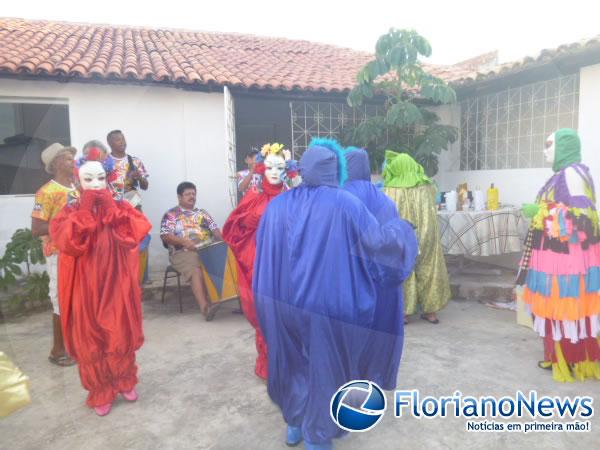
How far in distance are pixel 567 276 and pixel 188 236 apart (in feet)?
12.6

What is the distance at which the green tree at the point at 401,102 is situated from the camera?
5922 millimetres

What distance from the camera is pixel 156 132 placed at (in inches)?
254

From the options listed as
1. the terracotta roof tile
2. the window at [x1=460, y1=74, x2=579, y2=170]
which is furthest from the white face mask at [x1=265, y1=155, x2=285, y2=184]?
the window at [x1=460, y1=74, x2=579, y2=170]

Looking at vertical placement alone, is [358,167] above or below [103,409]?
above

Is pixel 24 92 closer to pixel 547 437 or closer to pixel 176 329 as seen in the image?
pixel 176 329

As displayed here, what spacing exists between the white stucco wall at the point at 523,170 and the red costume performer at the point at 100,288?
527cm

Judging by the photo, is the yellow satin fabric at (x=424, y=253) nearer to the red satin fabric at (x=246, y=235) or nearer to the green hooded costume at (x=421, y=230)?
the green hooded costume at (x=421, y=230)

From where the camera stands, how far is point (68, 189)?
3529 mm

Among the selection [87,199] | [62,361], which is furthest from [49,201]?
[62,361]

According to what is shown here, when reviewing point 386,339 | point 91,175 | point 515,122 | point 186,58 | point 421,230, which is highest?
point 186,58

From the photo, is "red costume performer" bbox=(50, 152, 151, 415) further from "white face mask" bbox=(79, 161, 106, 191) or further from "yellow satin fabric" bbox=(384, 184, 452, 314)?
"yellow satin fabric" bbox=(384, 184, 452, 314)

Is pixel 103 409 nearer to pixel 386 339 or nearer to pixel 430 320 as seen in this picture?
pixel 386 339

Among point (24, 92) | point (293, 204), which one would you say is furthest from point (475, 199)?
point (24, 92)

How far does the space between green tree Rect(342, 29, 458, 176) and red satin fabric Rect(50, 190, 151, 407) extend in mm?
4079
